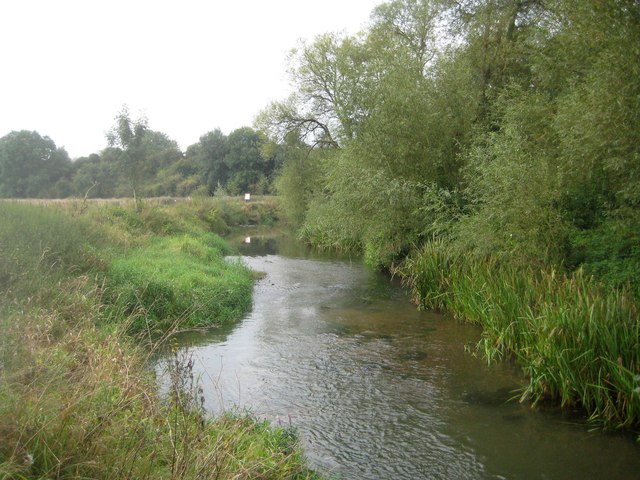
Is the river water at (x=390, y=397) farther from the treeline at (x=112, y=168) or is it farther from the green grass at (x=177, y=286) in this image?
the treeline at (x=112, y=168)

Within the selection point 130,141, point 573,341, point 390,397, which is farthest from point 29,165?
point 573,341

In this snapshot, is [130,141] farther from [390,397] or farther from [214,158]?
[214,158]

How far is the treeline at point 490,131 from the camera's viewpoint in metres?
9.37

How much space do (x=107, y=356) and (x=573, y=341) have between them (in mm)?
6481

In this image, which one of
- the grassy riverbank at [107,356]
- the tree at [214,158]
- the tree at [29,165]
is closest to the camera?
the grassy riverbank at [107,356]

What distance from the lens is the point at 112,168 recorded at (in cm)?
2734

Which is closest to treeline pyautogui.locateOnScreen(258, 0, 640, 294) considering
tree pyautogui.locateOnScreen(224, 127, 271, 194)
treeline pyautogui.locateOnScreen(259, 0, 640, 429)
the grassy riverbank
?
treeline pyautogui.locateOnScreen(259, 0, 640, 429)

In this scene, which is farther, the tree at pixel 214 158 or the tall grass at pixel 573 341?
the tree at pixel 214 158

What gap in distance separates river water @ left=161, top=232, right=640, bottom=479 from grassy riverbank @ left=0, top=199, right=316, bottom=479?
85 cm

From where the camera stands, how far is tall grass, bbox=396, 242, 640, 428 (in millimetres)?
7273

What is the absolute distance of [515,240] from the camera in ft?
37.9

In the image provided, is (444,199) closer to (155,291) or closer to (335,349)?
(335,349)

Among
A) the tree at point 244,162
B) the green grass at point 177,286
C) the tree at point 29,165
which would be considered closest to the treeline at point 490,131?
the green grass at point 177,286

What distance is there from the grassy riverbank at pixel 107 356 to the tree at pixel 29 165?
69.0 inches
